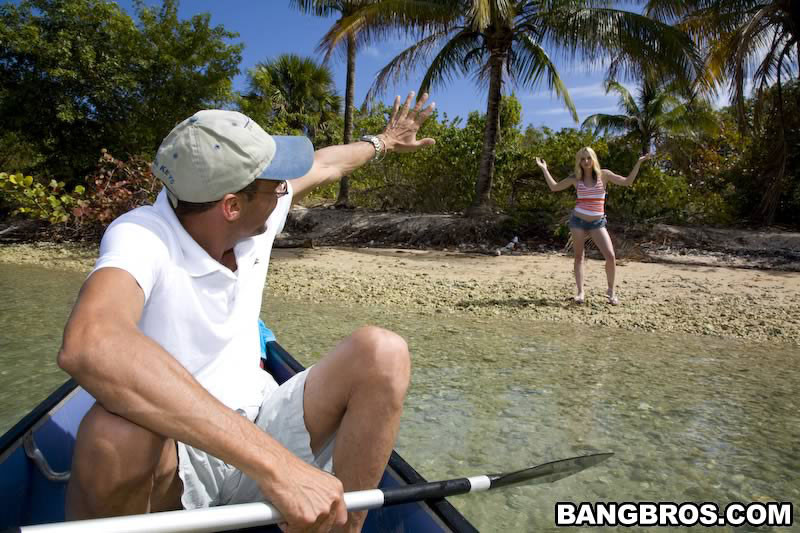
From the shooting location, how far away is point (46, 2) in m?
13.6

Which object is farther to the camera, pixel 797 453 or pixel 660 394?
pixel 660 394

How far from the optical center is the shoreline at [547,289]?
5910mm

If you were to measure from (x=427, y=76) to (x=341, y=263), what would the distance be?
487cm

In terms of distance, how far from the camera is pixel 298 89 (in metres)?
25.0

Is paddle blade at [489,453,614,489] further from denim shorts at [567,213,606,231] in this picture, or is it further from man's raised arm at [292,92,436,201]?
denim shorts at [567,213,606,231]

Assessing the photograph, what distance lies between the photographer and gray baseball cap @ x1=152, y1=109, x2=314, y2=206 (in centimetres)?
161

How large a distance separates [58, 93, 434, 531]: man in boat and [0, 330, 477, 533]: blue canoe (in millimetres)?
118

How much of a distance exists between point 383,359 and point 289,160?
712mm

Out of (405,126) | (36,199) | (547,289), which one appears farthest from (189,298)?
(36,199)

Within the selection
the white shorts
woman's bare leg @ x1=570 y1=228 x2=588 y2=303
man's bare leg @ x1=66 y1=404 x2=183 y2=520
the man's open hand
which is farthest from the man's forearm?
woman's bare leg @ x1=570 y1=228 x2=588 y2=303

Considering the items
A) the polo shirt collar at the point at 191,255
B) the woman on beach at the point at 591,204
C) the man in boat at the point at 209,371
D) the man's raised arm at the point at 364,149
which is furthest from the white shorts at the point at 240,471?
the woman on beach at the point at 591,204

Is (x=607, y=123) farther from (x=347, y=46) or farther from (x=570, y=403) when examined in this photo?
(x=570, y=403)

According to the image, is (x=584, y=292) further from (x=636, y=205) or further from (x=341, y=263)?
(x=636, y=205)

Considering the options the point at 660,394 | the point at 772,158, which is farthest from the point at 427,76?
the point at 660,394
